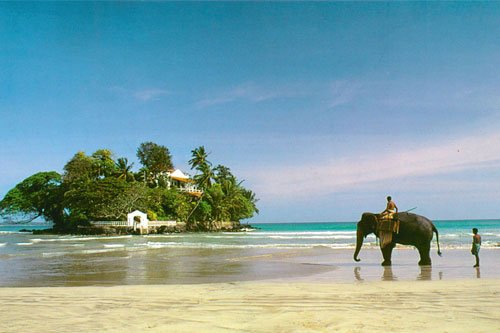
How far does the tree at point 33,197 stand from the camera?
75.4 m

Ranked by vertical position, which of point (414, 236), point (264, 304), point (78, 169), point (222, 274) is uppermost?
point (78, 169)

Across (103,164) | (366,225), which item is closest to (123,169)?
(103,164)

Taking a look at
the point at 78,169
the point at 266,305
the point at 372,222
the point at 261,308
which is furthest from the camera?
the point at 78,169

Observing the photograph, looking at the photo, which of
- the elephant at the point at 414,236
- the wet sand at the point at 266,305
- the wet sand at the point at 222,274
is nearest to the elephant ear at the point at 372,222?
the elephant at the point at 414,236

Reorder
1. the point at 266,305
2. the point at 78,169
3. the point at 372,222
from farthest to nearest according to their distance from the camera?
the point at 78,169 → the point at 372,222 → the point at 266,305

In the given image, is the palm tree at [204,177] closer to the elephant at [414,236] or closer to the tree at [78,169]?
the tree at [78,169]

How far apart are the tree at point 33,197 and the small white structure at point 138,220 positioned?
71.8ft

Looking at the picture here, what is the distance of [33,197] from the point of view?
76375 millimetres

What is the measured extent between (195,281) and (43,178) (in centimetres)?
7534

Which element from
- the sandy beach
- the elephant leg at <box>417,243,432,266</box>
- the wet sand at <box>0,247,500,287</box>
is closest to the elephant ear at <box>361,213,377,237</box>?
the wet sand at <box>0,247,500,287</box>

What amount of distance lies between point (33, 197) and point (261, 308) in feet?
258

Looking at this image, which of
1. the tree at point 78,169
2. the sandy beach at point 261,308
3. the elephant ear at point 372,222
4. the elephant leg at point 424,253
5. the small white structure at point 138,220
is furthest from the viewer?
the tree at point 78,169

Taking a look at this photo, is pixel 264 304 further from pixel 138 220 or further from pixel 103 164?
pixel 103 164

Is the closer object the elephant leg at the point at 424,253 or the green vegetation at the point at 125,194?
the elephant leg at the point at 424,253
